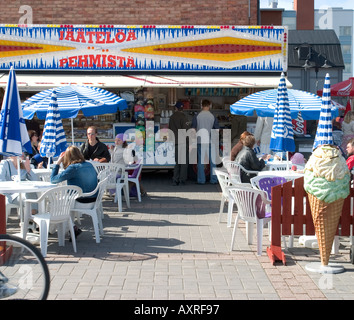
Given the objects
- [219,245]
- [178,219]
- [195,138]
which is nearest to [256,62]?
[195,138]

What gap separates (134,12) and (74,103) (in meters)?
6.81

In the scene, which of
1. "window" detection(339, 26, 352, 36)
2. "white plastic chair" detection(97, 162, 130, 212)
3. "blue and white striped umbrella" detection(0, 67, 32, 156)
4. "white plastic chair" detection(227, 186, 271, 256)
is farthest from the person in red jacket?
"window" detection(339, 26, 352, 36)

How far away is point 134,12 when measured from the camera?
58.3 feet

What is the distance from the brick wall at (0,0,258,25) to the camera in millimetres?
17672

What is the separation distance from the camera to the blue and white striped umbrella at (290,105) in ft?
39.9

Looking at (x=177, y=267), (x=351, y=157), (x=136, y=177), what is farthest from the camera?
(x=136, y=177)

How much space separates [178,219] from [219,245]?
2.11m

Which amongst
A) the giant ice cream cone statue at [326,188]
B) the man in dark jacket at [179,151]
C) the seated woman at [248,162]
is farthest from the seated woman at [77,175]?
the man in dark jacket at [179,151]

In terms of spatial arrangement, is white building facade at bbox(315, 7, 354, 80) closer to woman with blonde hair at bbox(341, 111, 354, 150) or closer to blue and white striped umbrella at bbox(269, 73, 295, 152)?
woman with blonde hair at bbox(341, 111, 354, 150)

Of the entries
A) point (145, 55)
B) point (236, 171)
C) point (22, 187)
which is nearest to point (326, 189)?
point (236, 171)

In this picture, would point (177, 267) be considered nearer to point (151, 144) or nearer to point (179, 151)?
point (179, 151)

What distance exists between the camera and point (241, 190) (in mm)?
8031

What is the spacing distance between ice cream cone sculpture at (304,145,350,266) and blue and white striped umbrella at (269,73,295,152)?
107 inches

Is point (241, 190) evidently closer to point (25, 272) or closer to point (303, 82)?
point (25, 272)
